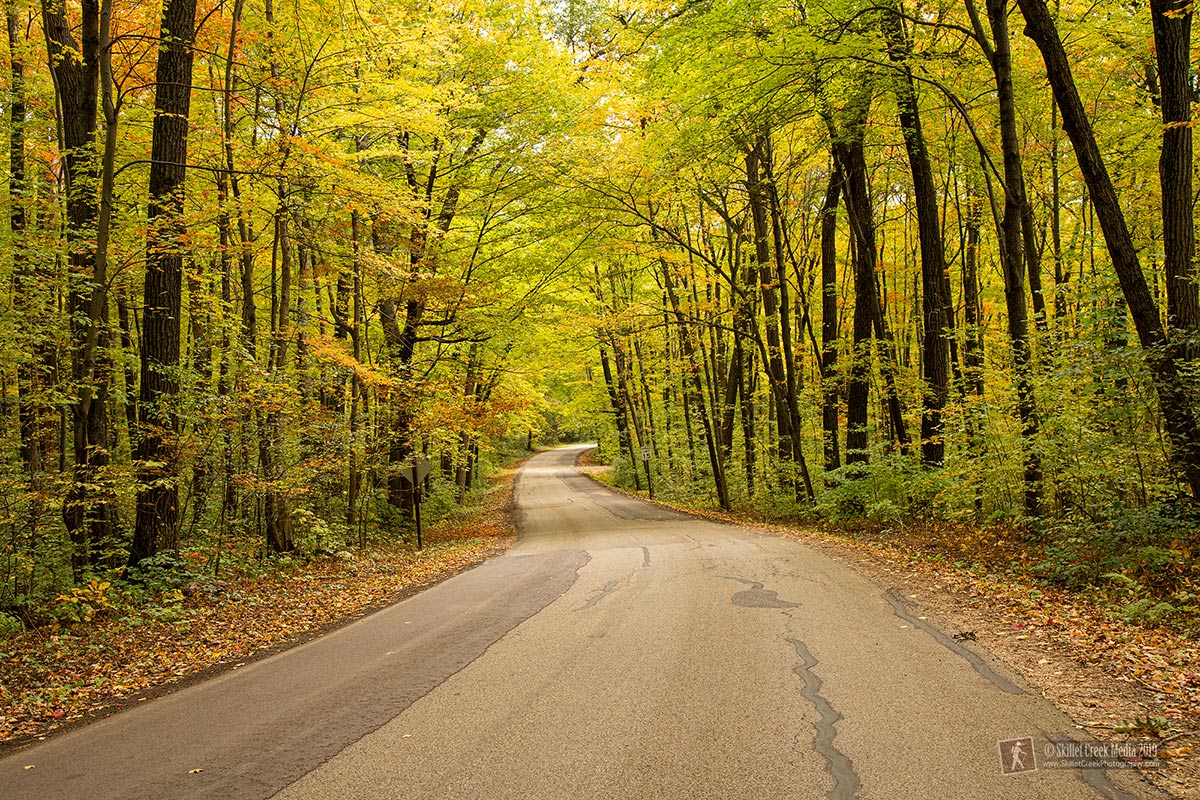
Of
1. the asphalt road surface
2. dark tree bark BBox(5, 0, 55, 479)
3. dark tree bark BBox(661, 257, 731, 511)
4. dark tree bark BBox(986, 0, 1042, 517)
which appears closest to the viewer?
the asphalt road surface

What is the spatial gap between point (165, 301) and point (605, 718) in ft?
28.6

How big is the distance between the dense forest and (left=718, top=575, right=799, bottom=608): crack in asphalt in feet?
10.4

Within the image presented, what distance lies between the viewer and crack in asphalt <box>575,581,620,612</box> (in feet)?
25.3

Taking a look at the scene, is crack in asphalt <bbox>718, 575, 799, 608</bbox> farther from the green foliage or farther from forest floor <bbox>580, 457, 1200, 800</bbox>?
the green foliage

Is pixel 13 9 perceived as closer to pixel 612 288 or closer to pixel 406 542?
pixel 406 542

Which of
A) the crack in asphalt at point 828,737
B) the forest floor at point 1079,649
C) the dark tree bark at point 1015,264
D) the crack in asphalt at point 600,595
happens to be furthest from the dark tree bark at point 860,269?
the crack in asphalt at point 828,737

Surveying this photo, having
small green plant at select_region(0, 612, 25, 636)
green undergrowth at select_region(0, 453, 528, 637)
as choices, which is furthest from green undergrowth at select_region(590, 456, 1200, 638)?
small green plant at select_region(0, 612, 25, 636)

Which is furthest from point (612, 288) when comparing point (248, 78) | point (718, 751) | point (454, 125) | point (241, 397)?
point (718, 751)

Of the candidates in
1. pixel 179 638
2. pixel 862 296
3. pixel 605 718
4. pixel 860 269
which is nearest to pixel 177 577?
pixel 179 638

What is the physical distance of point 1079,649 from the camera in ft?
17.7

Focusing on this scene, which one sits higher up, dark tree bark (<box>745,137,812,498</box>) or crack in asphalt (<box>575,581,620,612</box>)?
dark tree bark (<box>745,137,812,498</box>)

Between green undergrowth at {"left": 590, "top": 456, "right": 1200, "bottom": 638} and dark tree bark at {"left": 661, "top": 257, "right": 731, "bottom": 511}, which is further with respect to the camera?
dark tree bark at {"left": 661, "top": 257, "right": 731, "bottom": 511}

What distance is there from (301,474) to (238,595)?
2.44m

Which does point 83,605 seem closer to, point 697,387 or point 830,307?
point 830,307
